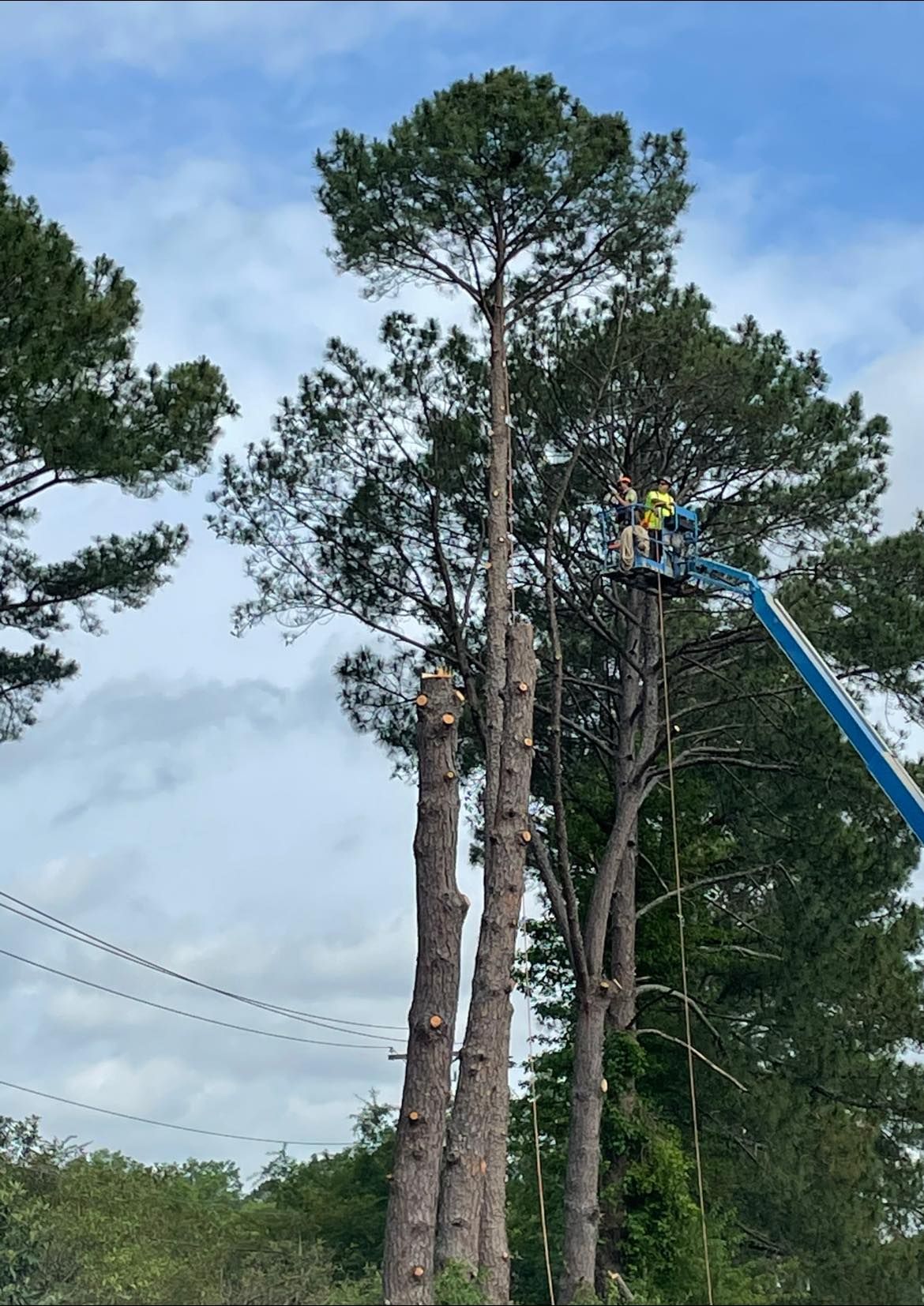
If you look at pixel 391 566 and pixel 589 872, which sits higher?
pixel 391 566

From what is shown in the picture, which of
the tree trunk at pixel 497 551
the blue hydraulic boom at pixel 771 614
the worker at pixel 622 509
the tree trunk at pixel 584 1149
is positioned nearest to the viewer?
the blue hydraulic boom at pixel 771 614

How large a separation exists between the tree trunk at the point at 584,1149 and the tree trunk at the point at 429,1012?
4.62 meters

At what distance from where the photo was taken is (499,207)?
1697 cm

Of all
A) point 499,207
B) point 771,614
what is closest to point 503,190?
point 499,207

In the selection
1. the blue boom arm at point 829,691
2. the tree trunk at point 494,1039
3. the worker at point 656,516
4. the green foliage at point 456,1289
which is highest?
the worker at point 656,516

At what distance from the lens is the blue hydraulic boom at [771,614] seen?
14.1 metres

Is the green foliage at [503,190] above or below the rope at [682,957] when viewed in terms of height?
above

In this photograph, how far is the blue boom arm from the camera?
13984mm

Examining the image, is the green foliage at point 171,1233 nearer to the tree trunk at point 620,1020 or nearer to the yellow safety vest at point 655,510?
the tree trunk at point 620,1020

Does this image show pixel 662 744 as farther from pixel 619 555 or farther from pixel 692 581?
pixel 619 555

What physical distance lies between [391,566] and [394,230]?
4018 mm

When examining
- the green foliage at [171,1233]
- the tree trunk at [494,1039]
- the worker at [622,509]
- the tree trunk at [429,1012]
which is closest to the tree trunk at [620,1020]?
the green foliage at [171,1233]

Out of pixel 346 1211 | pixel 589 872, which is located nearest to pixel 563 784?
pixel 589 872

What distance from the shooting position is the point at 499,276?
56.6ft
